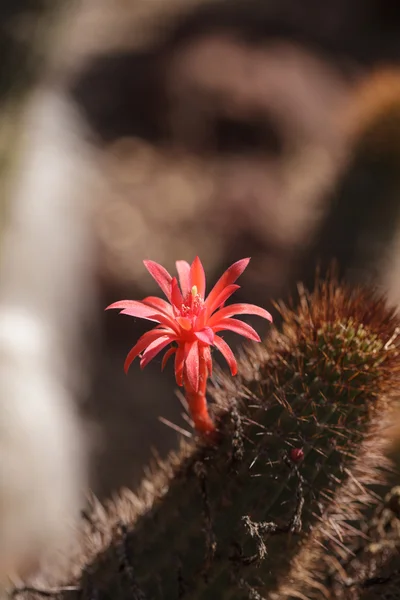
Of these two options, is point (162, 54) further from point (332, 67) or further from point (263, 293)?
point (263, 293)

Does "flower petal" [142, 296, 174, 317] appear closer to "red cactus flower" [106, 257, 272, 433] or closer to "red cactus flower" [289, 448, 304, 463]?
"red cactus flower" [106, 257, 272, 433]

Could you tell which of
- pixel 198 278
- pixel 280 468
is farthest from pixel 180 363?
pixel 280 468

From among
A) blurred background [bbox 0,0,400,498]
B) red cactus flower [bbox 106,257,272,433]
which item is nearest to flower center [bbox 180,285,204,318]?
red cactus flower [bbox 106,257,272,433]

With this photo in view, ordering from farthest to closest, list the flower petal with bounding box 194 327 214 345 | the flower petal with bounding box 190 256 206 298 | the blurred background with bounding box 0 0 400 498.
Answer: the blurred background with bounding box 0 0 400 498 < the flower petal with bounding box 190 256 206 298 < the flower petal with bounding box 194 327 214 345

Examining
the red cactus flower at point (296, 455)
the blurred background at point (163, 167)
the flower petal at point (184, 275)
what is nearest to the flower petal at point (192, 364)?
the flower petal at point (184, 275)

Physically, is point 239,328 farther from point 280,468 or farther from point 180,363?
point 280,468

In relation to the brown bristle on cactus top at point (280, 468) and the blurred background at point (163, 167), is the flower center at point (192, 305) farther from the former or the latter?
the blurred background at point (163, 167)
